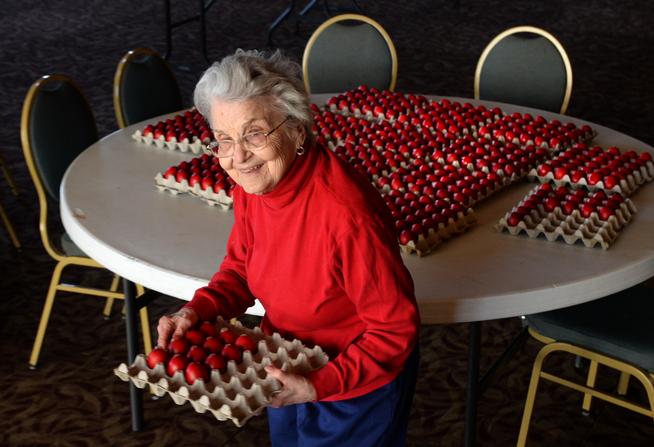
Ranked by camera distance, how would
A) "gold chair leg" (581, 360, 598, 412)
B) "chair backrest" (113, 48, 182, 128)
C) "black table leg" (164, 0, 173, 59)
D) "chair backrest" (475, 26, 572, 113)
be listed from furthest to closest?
"black table leg" (164, 0, 173, 59), "chair backrest" (475, 26, 572, 113), "chair backrest" (113, 48, 182, 128), "gold chair leg" (581, 360, 598, 412)

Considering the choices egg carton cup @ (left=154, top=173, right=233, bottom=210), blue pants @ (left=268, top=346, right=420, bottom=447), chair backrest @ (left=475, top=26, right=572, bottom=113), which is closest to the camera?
blue pants @ (left=268, top=346, right=420, bottom=447)

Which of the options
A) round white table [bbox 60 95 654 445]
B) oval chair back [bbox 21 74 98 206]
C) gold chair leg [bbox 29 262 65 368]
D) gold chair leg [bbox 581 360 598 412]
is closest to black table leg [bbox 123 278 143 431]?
round white table [bbox 60 95 654 445]

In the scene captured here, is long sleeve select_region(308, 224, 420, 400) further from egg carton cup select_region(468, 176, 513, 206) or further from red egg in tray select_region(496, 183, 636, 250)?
egg carton cup select_region(468, 176, 513, 206)

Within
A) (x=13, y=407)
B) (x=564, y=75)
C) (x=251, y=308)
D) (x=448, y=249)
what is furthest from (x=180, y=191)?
(x=564, y=75)

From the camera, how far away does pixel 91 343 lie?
11.8ft

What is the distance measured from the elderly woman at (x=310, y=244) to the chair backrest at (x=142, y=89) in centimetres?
195

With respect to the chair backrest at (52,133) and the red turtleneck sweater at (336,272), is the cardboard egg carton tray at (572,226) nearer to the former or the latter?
the red turtleneck sweater at (336,272)

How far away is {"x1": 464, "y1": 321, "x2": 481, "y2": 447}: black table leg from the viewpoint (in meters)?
2.42

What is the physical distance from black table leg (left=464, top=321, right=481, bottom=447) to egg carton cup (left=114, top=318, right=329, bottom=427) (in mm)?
782

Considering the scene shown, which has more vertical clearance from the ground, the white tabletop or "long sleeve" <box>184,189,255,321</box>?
"long sleeve" <box>184,189,255,321</box>

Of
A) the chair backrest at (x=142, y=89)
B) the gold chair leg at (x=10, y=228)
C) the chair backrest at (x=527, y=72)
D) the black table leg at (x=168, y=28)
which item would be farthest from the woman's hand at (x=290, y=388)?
the black table leg at (x=168, y=28)

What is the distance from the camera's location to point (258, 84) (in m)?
1.63

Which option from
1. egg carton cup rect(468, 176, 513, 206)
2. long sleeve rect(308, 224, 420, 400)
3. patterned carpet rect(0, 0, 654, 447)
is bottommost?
patterned carpet rect(0, 0, 654, 447)

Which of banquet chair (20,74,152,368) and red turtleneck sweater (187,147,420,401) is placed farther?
banquet chair (20,74,152,368)
